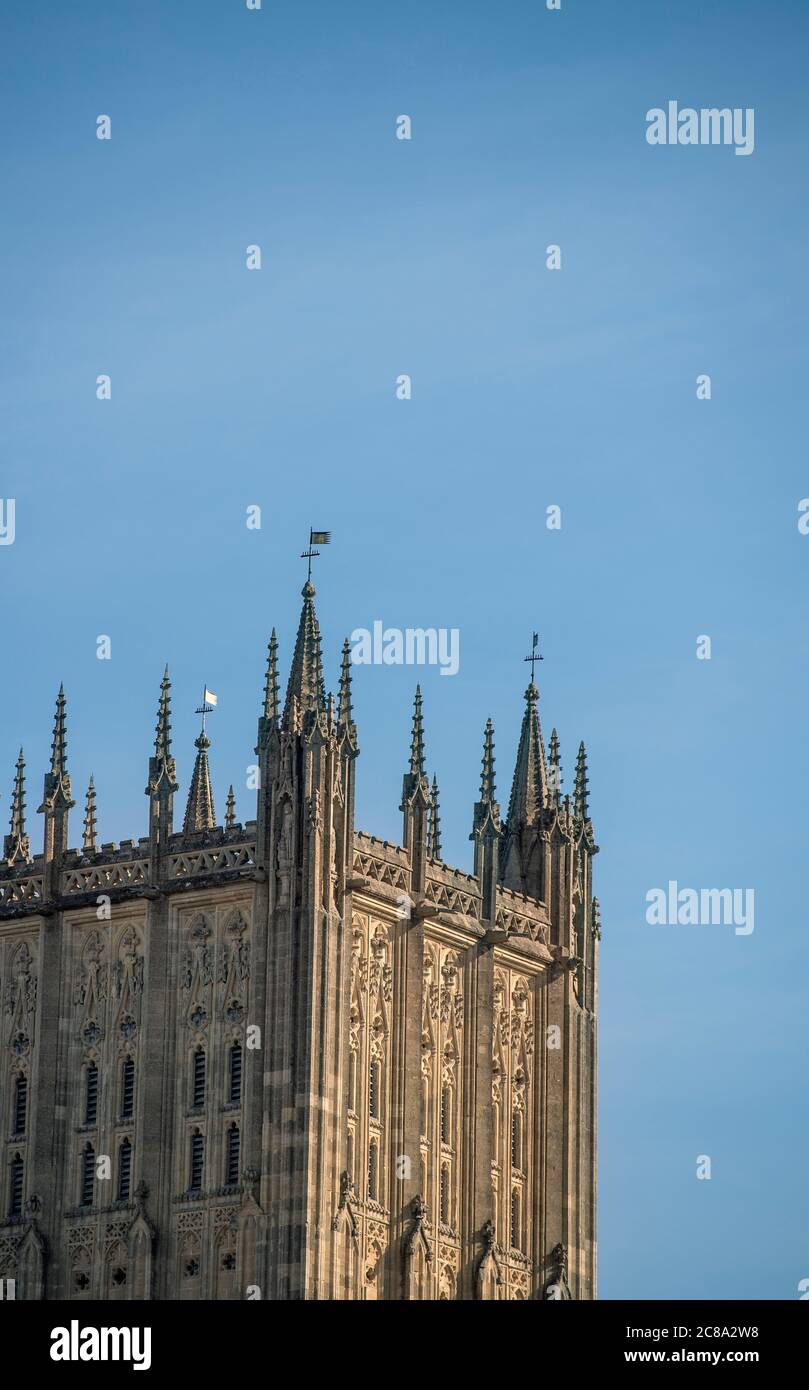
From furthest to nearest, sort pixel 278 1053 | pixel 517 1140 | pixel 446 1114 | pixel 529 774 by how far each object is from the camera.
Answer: pixel 529 774 < pixel 517 1140 < pixel 446 1114 < pixel 278 1053

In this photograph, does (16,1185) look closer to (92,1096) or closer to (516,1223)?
(92,1096)

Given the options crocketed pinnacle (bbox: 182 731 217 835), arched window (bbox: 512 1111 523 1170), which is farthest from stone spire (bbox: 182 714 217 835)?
arched window (bbox: 512 1111 523 1170)

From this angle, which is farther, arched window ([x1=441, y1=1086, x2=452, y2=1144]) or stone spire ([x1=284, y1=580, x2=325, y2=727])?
arched window ([x1=441, y1=1086, x2=452, y2=1144])

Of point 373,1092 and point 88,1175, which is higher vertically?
point 373,1092

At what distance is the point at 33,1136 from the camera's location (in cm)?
11244

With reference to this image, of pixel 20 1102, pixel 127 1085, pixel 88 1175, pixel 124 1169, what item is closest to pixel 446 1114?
pixel 127 1085

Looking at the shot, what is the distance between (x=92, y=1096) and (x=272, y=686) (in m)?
11.5

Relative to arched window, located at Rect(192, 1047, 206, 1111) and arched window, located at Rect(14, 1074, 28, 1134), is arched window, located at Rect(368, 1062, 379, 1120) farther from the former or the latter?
arched window, located at Rect(14, 1074, 28, 1134)

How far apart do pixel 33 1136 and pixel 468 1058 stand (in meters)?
12.0

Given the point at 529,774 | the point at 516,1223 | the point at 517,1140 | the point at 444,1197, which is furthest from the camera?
the point at 529,774

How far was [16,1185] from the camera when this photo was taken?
113125 mm

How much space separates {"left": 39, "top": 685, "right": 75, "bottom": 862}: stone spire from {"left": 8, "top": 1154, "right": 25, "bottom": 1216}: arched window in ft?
25.8

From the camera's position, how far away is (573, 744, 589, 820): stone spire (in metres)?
123
